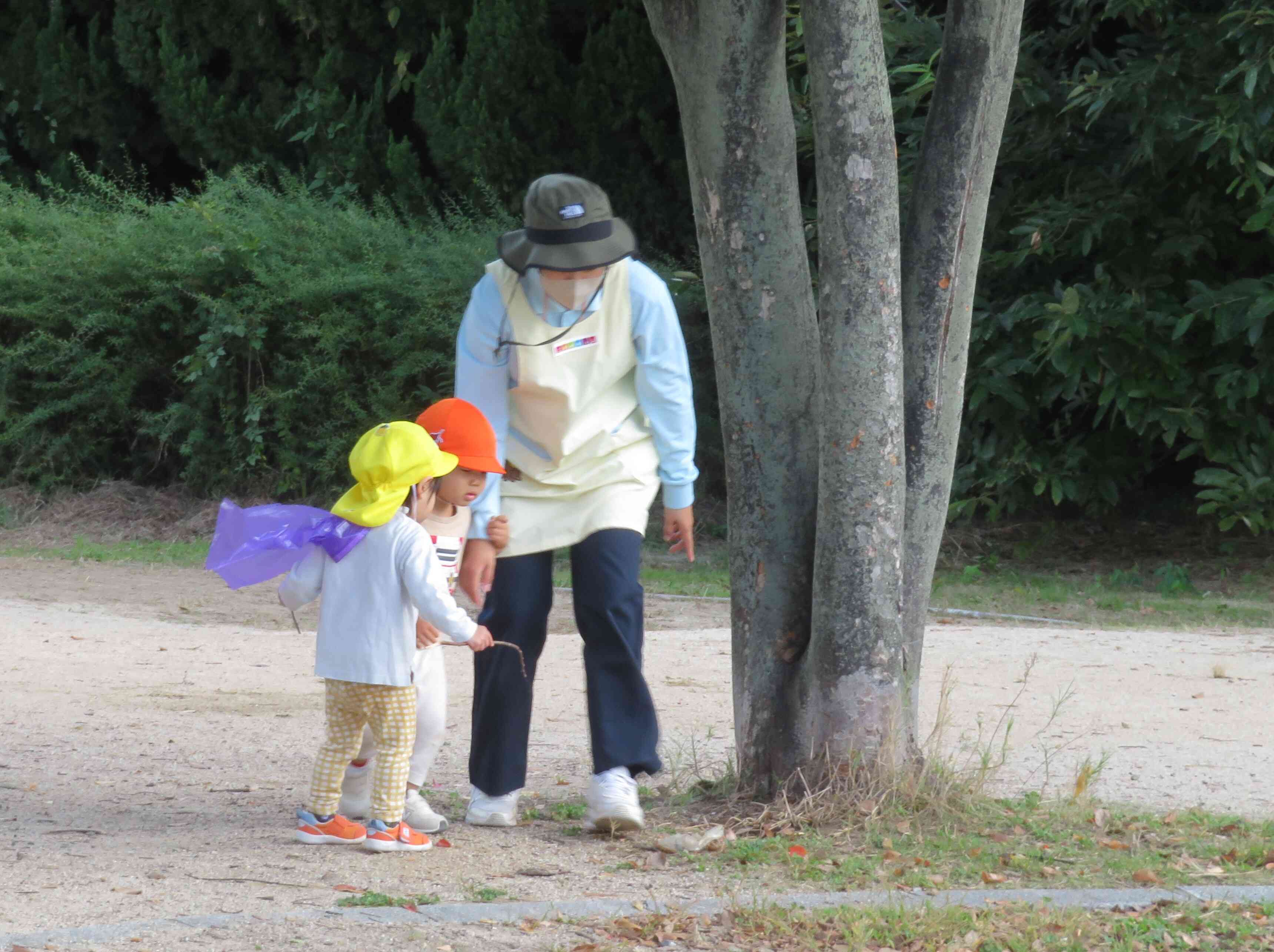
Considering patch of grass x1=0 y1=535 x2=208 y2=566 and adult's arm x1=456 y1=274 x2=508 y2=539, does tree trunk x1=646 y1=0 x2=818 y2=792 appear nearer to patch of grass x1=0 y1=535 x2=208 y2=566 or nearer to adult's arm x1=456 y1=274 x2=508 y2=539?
adult's arm x1=456 y1=274 x2=508 y2=539

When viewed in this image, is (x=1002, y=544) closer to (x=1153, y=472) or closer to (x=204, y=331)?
(x=1153, y=472)

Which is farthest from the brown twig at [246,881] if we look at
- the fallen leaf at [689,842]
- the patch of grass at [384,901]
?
the fallen leaf at [689,842]

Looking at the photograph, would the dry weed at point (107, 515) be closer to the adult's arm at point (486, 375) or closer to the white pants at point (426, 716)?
the white pants at point (426, 716)

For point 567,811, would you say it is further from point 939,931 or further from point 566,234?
point 566,234

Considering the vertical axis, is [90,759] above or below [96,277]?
below

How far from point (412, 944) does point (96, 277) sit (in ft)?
37.8

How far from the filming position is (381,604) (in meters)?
4.11

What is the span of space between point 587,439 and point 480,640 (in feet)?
2.20

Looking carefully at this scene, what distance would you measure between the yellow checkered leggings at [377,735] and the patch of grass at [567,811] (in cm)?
62

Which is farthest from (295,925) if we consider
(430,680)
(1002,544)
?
(1002,544)

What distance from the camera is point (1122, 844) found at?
14.2ft

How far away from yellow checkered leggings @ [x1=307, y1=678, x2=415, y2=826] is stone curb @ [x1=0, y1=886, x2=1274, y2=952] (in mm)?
545

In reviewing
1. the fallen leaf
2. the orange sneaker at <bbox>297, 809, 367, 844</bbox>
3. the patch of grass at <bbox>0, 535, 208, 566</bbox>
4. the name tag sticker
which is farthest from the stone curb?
the patch of grass at <bbox>0, 535, 208, 566</bbox>

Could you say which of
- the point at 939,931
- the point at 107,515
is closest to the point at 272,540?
the point at 939,931
